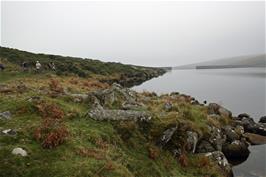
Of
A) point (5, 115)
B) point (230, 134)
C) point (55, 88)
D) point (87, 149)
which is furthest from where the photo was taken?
point (55, 88)

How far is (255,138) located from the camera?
30.3 m

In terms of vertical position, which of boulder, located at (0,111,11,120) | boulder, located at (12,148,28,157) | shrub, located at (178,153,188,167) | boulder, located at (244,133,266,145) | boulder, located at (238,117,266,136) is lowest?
boulder, located at (244,133,266,145)

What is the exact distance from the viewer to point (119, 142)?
17.5 metres

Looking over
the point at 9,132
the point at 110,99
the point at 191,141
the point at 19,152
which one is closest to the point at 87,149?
the point at 19,152

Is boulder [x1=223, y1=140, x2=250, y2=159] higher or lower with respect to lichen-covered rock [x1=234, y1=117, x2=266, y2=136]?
lower

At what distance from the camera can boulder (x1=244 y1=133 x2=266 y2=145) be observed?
29.2 m

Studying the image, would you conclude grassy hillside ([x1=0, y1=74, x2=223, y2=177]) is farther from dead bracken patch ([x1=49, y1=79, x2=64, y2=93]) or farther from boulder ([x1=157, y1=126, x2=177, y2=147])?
dead bracken patch ([x1=49, y1=79, x2=64, y2=93])

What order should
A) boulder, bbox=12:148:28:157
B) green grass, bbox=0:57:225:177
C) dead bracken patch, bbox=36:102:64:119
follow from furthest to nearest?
dead bracken patch, bbox=36:102:64:119
boulder, bbox=12:148:28:157
green grass, bbox=0:57:225:177

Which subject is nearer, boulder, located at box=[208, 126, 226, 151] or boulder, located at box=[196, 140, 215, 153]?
boulder, located at box=[196, 140, 215, 153]

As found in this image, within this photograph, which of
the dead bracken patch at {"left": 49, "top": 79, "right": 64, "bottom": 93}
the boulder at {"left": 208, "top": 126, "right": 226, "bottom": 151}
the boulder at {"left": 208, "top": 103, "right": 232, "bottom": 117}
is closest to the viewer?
the boulder at {"left": 208, "top": 126, "right": 226, "bottom": 151}

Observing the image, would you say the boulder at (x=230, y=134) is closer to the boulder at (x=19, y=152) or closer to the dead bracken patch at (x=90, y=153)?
the dead bracken patch at (x=90, y=153)

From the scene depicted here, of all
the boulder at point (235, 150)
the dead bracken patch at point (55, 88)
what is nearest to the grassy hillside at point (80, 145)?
the boulder at point (235, 150)

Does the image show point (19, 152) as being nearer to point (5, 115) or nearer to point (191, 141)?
point (5, 115)

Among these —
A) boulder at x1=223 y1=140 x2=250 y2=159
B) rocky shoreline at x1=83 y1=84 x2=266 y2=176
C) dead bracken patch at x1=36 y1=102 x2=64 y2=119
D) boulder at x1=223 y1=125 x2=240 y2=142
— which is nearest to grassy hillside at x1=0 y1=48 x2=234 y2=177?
dead bracken patch at x1=36 y1=102 x2=64 y2=119
